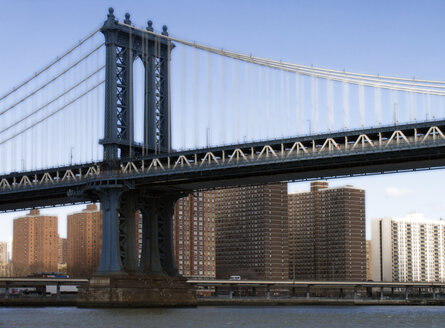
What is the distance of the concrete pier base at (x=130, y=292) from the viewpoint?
82812mm

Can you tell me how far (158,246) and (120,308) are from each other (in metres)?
11.1

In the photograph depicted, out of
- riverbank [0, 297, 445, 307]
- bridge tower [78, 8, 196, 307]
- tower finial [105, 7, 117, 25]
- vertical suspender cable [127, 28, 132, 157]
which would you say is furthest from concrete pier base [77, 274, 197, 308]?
riverbank [0, 297, 445, 307]

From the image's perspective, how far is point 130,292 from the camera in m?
83.7

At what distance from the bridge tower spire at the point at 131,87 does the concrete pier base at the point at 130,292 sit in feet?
37.8

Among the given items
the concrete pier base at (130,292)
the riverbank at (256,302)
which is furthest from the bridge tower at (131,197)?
the riverbank at (256,302)

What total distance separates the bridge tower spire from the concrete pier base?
11513mm

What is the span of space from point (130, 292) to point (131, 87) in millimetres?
19411

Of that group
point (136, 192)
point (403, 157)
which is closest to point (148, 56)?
point (136, 192)

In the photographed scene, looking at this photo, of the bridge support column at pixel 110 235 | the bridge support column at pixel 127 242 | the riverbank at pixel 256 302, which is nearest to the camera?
the bridge support column at pixel 110 235

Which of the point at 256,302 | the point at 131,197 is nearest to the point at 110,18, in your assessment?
the point at 131,197

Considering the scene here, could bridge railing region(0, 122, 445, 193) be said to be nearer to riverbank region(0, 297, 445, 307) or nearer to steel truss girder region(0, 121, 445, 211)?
steel truss girder region(0, 121, 445, 211)

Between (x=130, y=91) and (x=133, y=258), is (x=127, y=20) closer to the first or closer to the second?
(x=130, y=91)

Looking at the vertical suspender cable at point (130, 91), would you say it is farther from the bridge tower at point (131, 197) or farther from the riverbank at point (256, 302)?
the riverbank at point (256, 302)

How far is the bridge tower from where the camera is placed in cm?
8412
